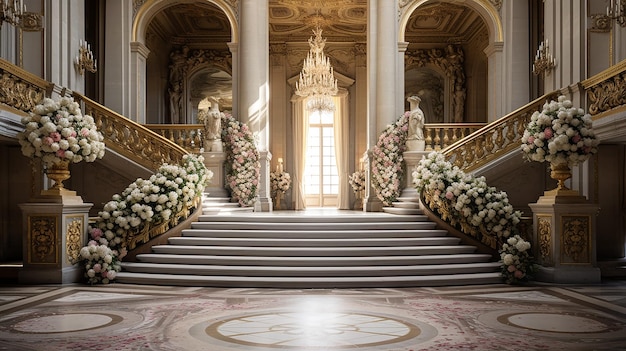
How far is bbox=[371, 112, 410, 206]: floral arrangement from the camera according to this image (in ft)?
42.0

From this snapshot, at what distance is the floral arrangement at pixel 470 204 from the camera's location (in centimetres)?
852

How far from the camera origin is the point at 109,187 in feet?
39.0

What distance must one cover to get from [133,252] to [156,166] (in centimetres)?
283

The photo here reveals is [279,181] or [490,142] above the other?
[490,142]

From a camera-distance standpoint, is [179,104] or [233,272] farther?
[179,104]

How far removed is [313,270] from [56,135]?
3.76 meters

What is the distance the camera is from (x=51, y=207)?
26.0ft

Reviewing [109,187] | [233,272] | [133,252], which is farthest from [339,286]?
[109,187]

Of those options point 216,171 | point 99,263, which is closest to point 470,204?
point 99,263

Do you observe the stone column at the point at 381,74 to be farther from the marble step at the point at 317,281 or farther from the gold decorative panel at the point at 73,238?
the gold decorative panel at the point at 73,238

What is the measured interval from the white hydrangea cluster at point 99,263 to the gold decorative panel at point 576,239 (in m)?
5.96

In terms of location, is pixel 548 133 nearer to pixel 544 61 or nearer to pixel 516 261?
pixel 516 261

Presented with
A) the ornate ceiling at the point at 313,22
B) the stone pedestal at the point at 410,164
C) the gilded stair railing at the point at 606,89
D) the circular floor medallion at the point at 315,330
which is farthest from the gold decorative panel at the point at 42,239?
the ornate ceiling at the point at 313,22

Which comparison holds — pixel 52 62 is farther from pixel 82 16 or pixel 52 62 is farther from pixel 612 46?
pixel 612 46
